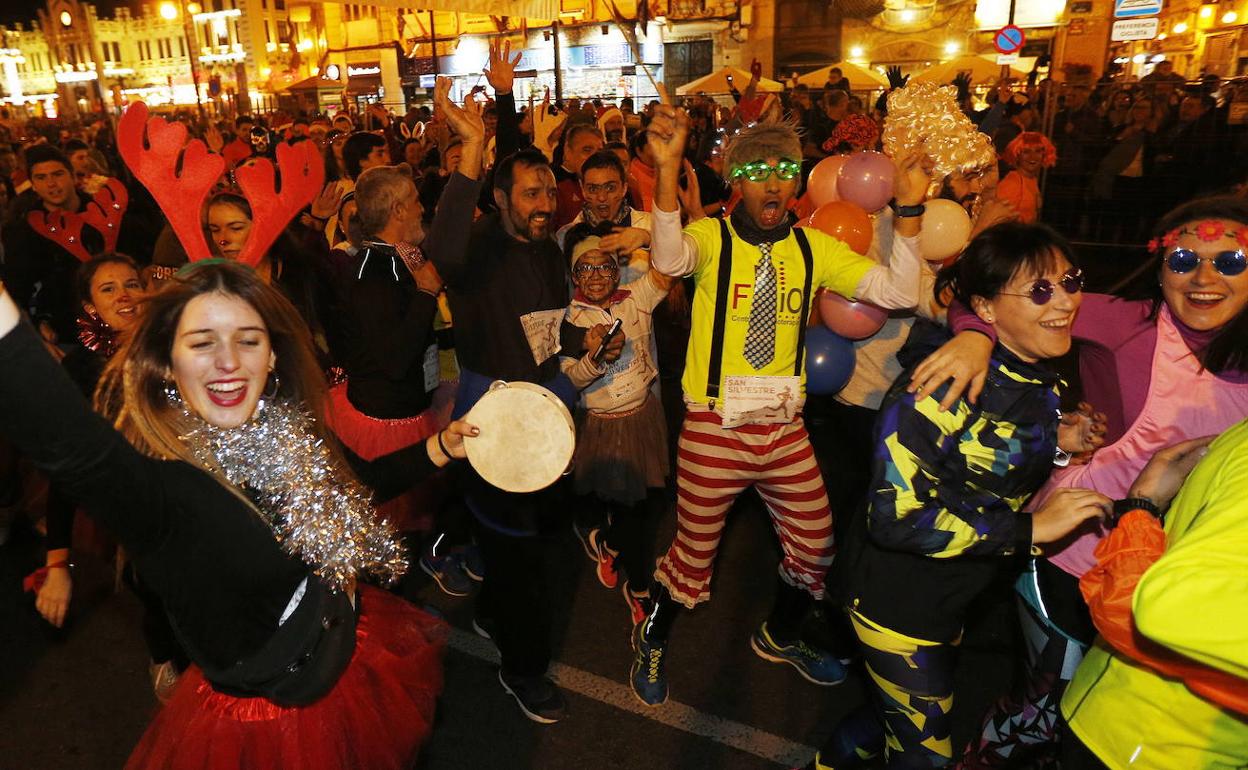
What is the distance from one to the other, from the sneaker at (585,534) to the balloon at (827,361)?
1.55m

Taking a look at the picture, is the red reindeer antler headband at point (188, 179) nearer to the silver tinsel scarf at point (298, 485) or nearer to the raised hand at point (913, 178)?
the silver tinsel scarf at point (298, 485)

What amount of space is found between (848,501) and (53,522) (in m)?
3.68

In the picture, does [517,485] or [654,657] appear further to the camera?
[654,657]

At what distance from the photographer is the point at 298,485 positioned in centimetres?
206

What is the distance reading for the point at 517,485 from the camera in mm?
2492

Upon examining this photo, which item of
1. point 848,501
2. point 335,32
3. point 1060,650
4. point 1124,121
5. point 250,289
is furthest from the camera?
point 335,32

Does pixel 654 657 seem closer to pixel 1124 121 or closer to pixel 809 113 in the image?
pixel 1124 121

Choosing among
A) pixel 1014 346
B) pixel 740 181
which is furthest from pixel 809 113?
pixel 1014 346

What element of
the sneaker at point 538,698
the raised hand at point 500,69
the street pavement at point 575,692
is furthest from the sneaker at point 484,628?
the raised hand at point 500,69

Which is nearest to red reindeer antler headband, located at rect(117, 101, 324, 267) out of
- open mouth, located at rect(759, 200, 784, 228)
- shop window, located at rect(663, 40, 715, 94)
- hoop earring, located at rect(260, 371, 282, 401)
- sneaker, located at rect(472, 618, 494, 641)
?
hoop earring, located at rect(260, 371, 282, 401)

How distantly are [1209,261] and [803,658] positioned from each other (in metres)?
2.21

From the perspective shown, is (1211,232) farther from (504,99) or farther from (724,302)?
(504,99)

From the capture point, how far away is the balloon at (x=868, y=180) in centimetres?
429

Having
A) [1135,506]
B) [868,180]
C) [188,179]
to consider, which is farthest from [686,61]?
[1135,506]
